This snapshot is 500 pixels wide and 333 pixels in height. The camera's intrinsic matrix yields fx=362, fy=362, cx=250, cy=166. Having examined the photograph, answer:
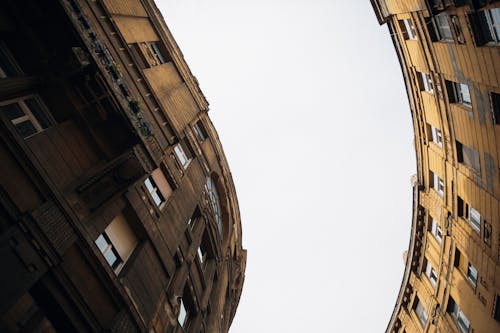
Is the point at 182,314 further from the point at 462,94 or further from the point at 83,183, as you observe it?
the point at 462,94

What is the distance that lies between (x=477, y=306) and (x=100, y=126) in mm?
20492

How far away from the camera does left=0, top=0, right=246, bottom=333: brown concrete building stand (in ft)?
31.9

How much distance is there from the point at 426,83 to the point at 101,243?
21.9 metres

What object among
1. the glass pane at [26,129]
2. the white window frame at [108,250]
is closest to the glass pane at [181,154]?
the white window frame at [108,250]

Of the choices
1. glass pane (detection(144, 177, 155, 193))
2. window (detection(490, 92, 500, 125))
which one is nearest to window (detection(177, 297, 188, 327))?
glass pane (detection(144, 177, 155, 193))

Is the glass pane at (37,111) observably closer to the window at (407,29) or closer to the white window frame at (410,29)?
the white window frame at (410,29)

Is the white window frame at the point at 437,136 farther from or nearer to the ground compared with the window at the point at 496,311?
farther from the ground

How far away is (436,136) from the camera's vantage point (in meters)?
24.4

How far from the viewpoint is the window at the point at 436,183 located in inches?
959

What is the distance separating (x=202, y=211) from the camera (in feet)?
78.1

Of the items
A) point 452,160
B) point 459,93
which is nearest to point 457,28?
point 459,93

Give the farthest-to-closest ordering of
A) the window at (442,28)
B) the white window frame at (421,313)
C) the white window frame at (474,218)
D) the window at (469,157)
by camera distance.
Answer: the white window frame at (421,313), the white window frame at (474,218), the window at (469,157), the window at (442,28)

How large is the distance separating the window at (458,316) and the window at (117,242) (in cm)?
1901

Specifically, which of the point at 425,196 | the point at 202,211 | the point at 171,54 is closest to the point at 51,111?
the point at 202,211
